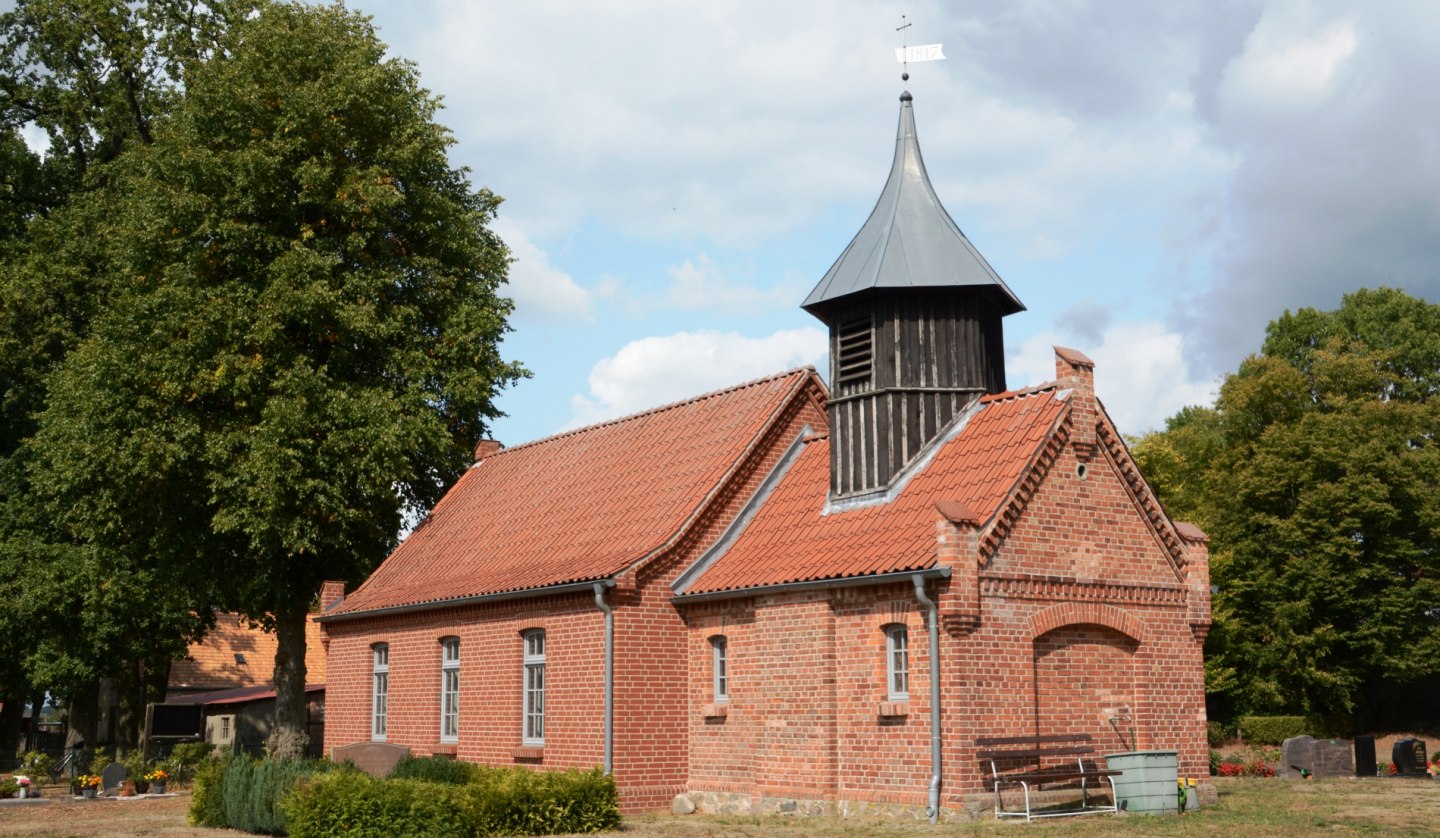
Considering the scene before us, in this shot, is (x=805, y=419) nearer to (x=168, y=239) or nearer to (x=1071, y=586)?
(x=1071, y=586)

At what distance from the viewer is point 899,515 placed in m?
19.4

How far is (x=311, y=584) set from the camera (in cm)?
3070

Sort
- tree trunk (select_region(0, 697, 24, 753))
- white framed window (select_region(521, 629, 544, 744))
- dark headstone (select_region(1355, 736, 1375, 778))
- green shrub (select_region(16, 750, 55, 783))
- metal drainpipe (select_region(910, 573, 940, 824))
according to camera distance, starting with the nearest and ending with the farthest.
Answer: metal drainpipe (select_region(910, 573, 940, 824)) → white framed window (select_region(521, 629, 544, 744)) → dark headstone (select_region(1355, 736, 1375, 778)) → green shrub (select_region(16, 750, 55, 783)) → tree trunk (select_region(0, 697, 24, 753))

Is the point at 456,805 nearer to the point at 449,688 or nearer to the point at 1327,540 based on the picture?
Result: the point at 449,688

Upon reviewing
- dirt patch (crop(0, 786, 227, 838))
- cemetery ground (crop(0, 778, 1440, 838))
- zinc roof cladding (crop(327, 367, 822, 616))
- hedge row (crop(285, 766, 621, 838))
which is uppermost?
zinc roof cladding (crop(327, 367, 822, 616))

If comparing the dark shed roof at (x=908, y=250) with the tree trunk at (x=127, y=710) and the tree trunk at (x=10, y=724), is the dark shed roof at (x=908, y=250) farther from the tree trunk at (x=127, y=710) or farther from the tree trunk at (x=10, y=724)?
the tree trunk at (x=10, y=724)

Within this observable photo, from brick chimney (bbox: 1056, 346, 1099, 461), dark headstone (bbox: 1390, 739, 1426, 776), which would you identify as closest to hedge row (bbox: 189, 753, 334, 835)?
brick chimney (bbox: 1056, 346, 1099, 461)

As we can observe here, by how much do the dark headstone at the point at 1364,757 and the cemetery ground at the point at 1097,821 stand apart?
271 cm

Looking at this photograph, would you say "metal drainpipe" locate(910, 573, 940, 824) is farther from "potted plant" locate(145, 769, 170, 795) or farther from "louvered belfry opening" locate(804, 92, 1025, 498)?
"potted plant" locate(145, 769, 170, 795)

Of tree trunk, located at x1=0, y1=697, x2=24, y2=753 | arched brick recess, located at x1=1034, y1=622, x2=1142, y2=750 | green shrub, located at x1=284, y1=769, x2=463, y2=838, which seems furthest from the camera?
tree trunk, located at x1=0, y1=697, x2=24, y2=753

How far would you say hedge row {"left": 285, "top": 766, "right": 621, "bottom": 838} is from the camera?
15984mm

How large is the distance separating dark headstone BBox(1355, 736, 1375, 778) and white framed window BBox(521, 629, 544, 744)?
16521mm

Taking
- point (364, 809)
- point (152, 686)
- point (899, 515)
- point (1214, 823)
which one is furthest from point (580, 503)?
point (152, 686)

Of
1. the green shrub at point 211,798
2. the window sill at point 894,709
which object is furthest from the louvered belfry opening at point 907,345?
the green shrub at point 211,798
